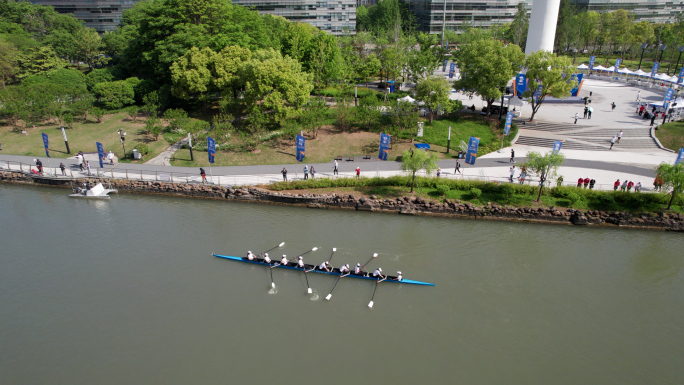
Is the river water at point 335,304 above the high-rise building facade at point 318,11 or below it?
below

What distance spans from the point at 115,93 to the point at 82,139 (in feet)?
29.0

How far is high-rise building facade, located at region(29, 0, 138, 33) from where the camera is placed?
102 m

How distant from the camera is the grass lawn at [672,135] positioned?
126 ft

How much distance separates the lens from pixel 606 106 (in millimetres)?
49875

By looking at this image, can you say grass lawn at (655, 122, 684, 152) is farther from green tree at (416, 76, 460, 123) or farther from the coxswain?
the coxswain

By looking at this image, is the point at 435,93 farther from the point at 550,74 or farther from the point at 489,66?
the point at 550,74

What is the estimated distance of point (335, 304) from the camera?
69.5 ft

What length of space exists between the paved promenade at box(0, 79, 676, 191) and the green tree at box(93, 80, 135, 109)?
40.2 ft

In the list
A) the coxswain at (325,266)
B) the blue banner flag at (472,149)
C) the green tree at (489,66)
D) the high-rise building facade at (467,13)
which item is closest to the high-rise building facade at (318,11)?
the high-rise building facade at (467,13)

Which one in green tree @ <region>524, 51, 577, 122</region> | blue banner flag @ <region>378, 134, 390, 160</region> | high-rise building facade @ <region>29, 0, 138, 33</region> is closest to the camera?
blue banner flag @ <region>378, 134, 390, 160</region>

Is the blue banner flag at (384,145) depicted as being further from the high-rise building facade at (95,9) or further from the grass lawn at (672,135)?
the high-rise building facade at (95,9)

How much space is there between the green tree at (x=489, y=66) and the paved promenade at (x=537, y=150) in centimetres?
498

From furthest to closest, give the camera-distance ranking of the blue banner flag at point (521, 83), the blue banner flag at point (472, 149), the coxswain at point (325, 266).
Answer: the blue banner flag at point (521, 83) < the blue banner flag at point (472, 149) < the coxswain at point (325, 266)

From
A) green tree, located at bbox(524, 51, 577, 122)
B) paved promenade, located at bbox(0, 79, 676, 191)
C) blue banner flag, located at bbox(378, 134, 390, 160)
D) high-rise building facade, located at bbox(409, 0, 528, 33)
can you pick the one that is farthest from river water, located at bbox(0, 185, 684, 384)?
high-rise building facade, located at bbox(409, 0, 528, 33)
